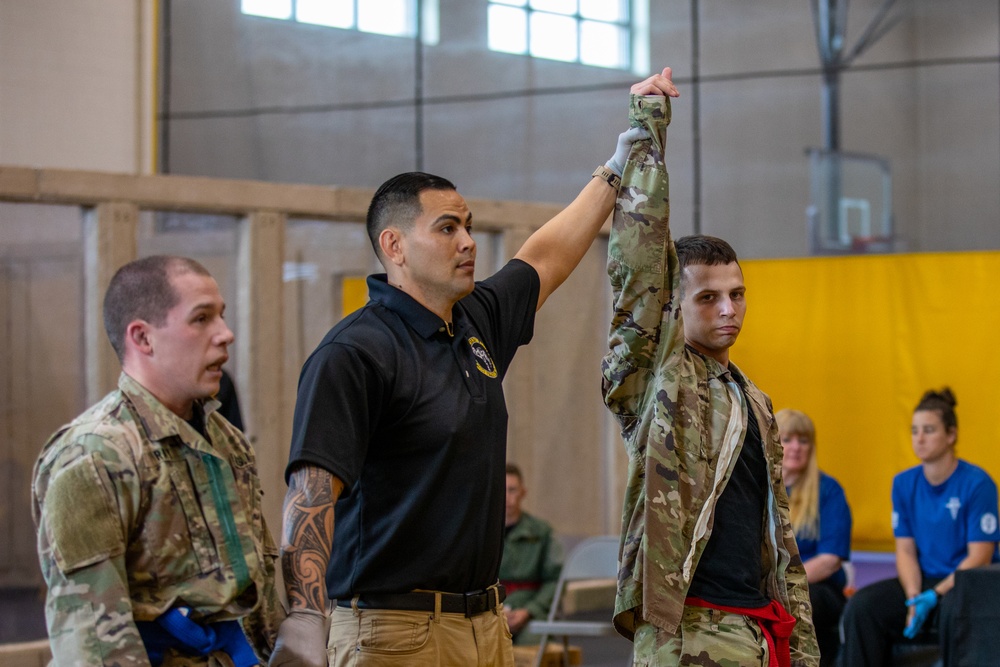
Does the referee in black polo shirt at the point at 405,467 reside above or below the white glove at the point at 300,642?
above

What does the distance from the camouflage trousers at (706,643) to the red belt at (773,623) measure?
0.01 meters

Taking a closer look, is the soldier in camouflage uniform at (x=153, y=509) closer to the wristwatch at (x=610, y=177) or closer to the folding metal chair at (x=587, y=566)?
the wristwatch at (x=610, y=177)

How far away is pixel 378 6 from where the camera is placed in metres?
10.6

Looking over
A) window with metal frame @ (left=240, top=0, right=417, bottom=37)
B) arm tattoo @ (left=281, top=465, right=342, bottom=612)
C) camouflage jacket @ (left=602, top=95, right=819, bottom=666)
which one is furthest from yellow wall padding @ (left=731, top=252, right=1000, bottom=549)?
arm tattoo @ (left=281, top=465, right=342, bottom=612)

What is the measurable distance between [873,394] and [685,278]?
16.8ft

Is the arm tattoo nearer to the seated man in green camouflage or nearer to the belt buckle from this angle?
the belt buckle

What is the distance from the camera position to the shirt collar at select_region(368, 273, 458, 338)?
98.3 inches

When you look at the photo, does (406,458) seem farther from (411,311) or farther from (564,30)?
(564,30)

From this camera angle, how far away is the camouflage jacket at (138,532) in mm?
1832

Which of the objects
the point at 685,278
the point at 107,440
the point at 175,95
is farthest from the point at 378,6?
the point at 107,440

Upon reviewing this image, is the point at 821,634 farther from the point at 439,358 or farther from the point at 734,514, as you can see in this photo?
the point at 439,358

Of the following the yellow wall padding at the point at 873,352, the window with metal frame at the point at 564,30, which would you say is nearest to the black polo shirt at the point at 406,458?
the yellow wall padding at the point at 873,352

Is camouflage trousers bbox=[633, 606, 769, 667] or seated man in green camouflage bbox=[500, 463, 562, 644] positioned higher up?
camouflage trousers bbox=[633, 606, 769, 667]

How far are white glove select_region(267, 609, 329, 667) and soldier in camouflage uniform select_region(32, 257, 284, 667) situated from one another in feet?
0.17
